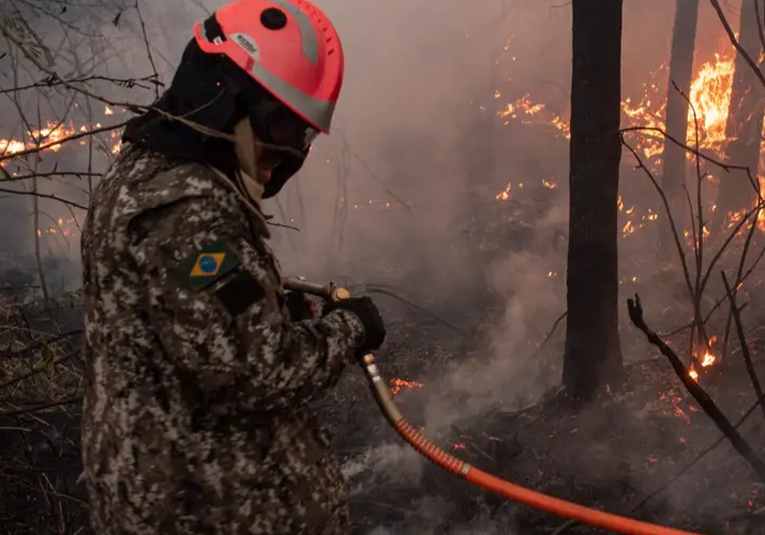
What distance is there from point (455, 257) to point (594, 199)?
275 inches

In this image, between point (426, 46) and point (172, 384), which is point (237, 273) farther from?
point (426, 46)

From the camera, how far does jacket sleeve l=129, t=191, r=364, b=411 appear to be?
1.64 meters

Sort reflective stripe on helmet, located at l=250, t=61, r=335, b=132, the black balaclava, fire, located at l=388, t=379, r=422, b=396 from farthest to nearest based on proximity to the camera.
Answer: fire, located at l=388, t=379, r=422, b=396 → reflective stripe on helmet, located at l=250, t=61, r=335, b=132 → the black balaclava

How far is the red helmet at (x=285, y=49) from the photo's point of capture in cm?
192

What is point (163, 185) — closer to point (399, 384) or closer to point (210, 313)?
point (210, 313)

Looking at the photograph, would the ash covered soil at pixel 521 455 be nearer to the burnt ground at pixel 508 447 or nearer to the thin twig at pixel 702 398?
the burnt ground at pixel 508 447

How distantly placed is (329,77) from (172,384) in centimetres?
108

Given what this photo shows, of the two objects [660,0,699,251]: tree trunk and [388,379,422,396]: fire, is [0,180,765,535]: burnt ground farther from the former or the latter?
[660,0,699,251]: tree trunk

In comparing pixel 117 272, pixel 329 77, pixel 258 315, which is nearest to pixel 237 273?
pixel 258 315

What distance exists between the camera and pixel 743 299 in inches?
301

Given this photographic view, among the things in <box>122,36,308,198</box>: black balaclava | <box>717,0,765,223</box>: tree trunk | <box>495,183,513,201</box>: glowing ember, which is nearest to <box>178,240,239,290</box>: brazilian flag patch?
<box>122,36,308,198</box>: black balaclava

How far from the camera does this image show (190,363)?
5.48ft

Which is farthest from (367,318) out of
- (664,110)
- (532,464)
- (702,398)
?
(664,110)

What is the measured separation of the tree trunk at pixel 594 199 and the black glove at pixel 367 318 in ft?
9.99
